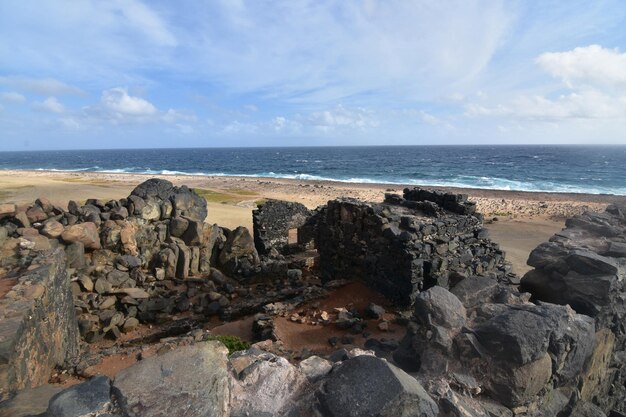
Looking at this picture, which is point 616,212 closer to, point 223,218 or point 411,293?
point 411,293

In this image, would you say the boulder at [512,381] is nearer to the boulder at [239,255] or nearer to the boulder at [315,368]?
the boulder at [315,368]

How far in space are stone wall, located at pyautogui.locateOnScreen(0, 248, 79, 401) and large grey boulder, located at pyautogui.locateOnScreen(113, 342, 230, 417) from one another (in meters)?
2.16

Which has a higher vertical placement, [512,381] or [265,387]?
[265,387]

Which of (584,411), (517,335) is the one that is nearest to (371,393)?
(517,335)

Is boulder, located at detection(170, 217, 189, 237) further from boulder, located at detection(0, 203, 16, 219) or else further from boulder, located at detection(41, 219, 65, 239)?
boulder, located at detection(0, 203, 16, 219)

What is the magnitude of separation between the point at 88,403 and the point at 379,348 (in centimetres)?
478

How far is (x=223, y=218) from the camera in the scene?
28203 mm

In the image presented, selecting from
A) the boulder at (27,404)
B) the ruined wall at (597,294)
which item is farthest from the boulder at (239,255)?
the boulder at (27,404)

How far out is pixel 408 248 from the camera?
10.1 m

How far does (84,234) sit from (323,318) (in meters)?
7.33

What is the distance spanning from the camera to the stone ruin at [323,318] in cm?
311

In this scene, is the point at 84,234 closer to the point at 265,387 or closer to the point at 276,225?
the point at 276,225

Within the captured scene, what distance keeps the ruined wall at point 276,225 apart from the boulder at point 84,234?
7333 mm

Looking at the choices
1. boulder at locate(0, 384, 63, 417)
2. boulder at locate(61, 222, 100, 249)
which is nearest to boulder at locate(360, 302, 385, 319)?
boulder at locate(0, 384, 63, 417)
